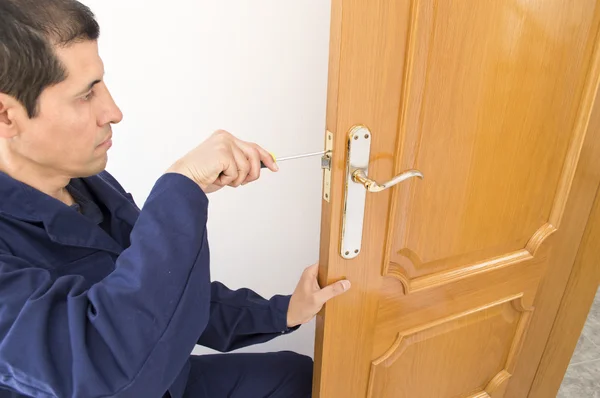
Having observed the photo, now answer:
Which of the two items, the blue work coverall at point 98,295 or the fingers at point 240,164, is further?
the fingers at point 240,164

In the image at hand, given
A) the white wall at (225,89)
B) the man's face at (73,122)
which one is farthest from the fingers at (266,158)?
the white wall at (225,89)

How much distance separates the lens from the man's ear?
0.71m

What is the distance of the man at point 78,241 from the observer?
68 cm

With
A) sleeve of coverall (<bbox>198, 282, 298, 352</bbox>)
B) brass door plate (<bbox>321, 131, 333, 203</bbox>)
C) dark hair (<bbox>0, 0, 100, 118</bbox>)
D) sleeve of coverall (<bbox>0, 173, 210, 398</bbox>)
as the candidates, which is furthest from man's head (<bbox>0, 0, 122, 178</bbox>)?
sleeve of coverall (<bbox>198, 282, 298, 352</bbox>)

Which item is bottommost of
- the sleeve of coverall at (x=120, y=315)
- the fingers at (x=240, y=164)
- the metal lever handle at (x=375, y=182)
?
the sleeve of coverall at (x=120, y=315)

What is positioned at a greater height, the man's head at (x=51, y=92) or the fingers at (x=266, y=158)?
the man's head at (x=51, y=92)

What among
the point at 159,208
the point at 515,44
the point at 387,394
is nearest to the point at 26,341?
the point at 159,208

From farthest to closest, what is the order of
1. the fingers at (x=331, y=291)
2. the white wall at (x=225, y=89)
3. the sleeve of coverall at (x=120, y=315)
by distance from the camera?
1. the white wall at (x=225, y=89)
2. the fingers at (x=331, y=291)
3. the sleeve of coverall at (x=120, y=315)

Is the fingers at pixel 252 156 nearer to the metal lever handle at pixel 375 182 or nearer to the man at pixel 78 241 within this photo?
the man at pixel 78 241

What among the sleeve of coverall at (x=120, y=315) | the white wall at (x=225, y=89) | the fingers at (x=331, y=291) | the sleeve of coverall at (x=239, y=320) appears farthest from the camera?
the white wall at (x=225, y=89)

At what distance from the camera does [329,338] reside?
1.04 metres

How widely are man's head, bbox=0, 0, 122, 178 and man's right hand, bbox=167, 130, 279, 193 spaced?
0.15 m

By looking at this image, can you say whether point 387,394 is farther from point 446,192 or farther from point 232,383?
point 446,192

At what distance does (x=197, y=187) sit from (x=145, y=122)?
1.99 ft
